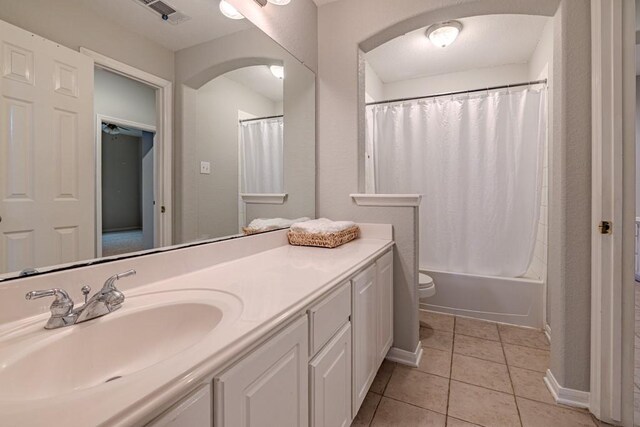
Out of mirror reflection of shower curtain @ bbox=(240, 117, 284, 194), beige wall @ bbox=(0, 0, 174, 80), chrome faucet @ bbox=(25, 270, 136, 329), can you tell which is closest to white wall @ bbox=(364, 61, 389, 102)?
mirror reflection of shower curtain @ bbox=(240, 117, 284, 194)

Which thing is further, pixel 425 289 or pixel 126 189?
pixel 425 289

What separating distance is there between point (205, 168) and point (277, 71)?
0.81 m

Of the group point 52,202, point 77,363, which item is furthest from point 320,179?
point 77,363

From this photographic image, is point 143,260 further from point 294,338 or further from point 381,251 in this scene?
point 381,251

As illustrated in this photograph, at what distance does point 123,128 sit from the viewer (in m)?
0.91

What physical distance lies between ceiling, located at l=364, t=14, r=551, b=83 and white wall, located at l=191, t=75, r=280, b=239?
186 centimetres

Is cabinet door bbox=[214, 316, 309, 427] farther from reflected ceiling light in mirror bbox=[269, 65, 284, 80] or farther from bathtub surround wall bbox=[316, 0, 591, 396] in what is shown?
reflected ceiling light in mirror bbox=[269, 65, 284, 80]

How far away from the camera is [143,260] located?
3.06 feet

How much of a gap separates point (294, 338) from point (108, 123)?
0.82m

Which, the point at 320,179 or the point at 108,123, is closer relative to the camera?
the point at 108,123

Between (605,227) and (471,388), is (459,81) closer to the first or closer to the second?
(605,227)

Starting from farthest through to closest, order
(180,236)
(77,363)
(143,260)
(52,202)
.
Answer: (180,236) → (143,260) → (52,202) → (77,363)

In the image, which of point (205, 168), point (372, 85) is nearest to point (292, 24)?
point (205, 168)

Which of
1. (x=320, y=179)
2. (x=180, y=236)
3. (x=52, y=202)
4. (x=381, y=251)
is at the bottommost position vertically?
(x=381, y=251)
